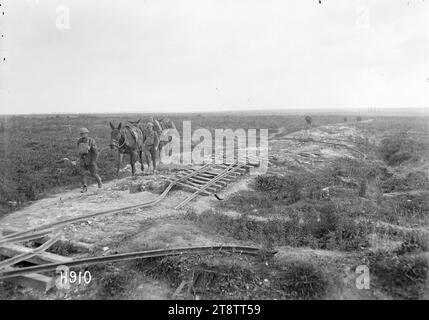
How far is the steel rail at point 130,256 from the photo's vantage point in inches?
190

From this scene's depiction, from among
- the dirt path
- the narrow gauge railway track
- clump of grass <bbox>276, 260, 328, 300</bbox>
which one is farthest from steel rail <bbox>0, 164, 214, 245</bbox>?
clump of grass <bbox>276, 260, 328, 300</bbox>

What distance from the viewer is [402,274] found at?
15.2ft

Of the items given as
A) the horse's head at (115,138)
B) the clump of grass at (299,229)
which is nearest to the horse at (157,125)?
the horse's head at (115,138)

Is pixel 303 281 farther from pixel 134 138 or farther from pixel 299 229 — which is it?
pixel 134 138

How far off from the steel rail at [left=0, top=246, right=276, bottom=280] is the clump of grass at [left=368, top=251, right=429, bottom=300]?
65.5 inches

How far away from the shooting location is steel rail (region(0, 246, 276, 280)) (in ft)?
15.8

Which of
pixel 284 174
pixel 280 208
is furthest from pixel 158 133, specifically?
pixel 280 208

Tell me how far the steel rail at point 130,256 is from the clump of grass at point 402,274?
1.66 m

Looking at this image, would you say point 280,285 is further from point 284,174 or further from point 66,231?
point 284,174

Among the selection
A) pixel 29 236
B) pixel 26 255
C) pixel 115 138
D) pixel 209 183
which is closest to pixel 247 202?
pixel 209 183

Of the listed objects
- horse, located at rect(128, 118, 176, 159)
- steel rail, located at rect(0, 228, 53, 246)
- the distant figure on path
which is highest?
horse, located at rect(128, 118, 176, 159)

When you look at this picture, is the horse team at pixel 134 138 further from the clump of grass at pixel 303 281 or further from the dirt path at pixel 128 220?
the clump of grass at pixel 303 281

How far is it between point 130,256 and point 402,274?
419 cm

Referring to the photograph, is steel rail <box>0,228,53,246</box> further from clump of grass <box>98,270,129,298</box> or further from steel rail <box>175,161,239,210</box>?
steel rail <box>175,161,239,210</box>
